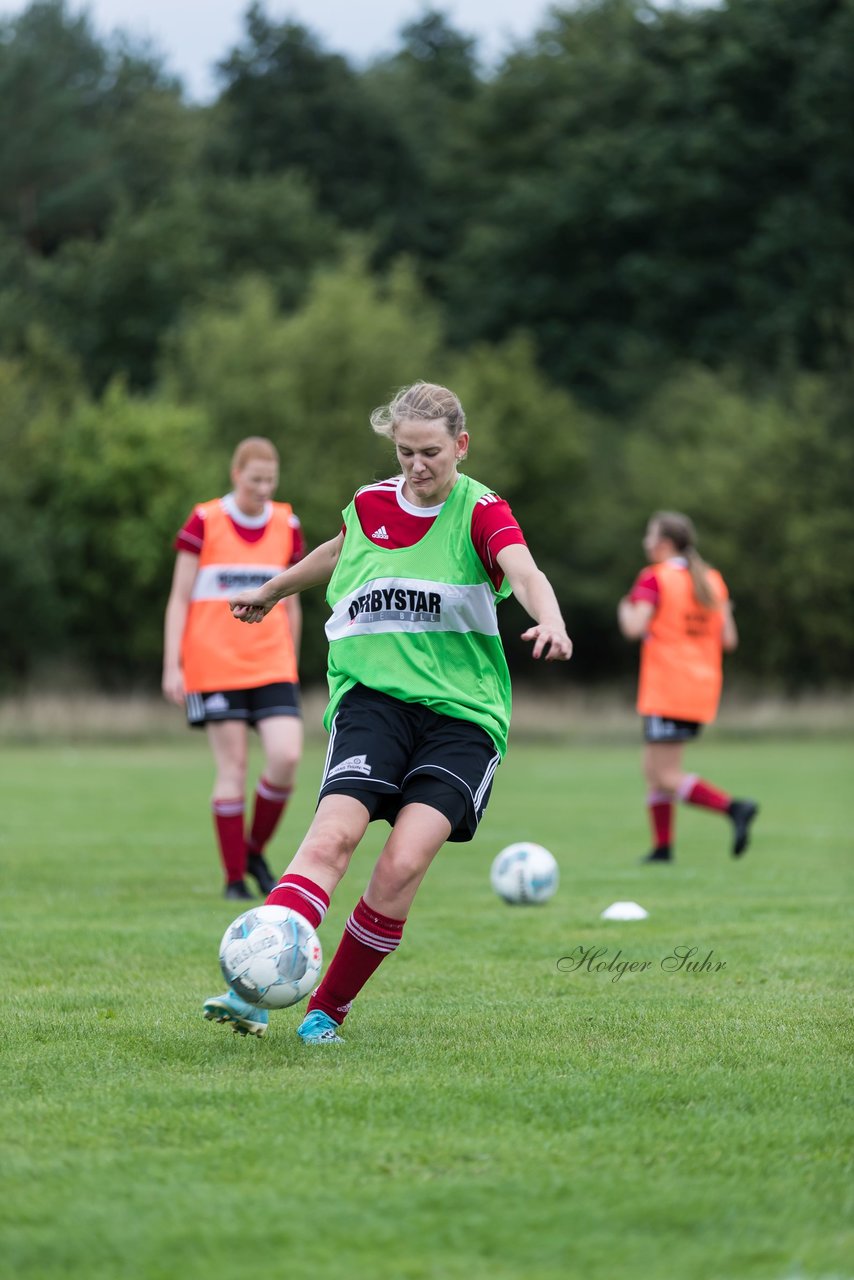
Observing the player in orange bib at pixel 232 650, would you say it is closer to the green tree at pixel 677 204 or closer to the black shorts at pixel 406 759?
the black shorts at pixel 406 759

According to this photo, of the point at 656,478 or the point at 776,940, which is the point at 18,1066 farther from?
the point at 656,478

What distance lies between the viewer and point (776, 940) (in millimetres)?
7621

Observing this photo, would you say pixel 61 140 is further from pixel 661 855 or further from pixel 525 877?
pixel 525 877

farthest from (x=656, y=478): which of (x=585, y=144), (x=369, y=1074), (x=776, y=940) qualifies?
(x=369, y=1074)

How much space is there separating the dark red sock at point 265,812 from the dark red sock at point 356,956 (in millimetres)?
3969

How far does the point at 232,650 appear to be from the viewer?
905 cm

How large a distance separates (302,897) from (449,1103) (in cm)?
92

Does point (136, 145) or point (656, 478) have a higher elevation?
point (136, 145)

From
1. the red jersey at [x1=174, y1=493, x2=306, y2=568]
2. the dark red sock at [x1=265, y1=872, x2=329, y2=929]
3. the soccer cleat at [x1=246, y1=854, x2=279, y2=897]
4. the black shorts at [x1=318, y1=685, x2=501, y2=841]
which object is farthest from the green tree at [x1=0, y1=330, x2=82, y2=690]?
the dark red sock at [x1=265, y1=872, x2=329, y2=929]

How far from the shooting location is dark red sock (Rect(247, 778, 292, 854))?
932cm

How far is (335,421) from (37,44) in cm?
2364

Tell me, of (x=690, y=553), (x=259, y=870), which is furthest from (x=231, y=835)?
(x=690, y=553)

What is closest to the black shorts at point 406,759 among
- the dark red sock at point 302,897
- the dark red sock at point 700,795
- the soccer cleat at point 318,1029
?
the dark red sock at point 302,897

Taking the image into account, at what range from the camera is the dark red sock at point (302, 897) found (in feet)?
16.4
